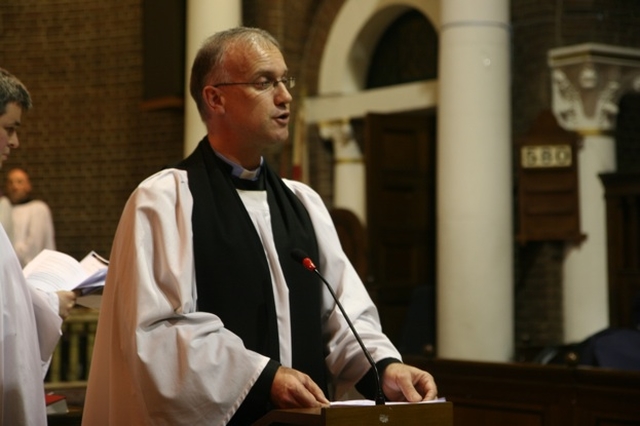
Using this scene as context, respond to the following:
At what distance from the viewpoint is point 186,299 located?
305 cm

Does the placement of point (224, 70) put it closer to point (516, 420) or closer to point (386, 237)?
point (516, 420)

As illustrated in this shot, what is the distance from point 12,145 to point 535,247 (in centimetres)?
655

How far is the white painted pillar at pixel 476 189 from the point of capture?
8844mm

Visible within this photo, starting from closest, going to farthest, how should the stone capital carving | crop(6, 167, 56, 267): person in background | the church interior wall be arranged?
the stone capital carving, crop(6, 167, 56, 267): person in background, the church interior wall

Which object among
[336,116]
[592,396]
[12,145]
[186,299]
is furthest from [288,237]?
[336,116]

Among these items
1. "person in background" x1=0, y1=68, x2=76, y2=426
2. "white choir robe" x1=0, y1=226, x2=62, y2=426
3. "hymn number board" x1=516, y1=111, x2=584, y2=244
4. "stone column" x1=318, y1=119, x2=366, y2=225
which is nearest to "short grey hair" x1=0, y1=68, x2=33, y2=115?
"person in background" x1=0, y1=68, x2=76, y2=426

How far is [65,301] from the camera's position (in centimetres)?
385

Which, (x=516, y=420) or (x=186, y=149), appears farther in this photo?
(x=186, y=149)

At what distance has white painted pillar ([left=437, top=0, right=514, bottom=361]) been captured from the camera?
8844mm

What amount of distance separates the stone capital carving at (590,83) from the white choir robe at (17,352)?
21.0 feet

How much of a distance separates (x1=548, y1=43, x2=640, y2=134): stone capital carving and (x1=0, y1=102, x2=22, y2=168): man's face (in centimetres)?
633

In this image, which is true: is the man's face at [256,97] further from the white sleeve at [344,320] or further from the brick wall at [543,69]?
the brick wall at [543,69]

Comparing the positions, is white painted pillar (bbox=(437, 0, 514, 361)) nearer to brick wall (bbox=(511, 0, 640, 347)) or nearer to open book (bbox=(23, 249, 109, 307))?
brick wall (bbox=(511, 0, 640, 347))

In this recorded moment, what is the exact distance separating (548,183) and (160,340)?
6572 mm
